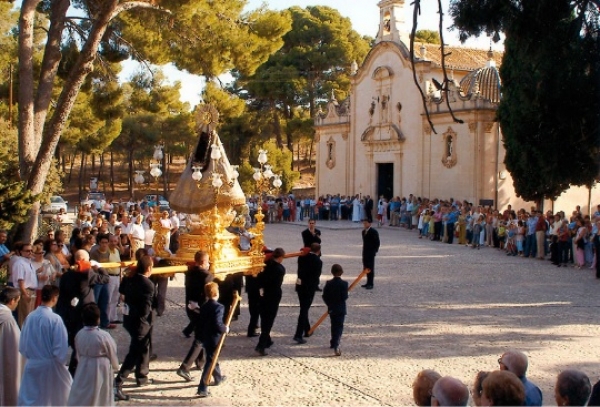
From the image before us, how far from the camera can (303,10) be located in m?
51.1

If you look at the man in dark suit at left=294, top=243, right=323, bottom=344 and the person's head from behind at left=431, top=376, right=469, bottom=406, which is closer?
the person's head from behind at left=431, top=376, right=469, bottom=406

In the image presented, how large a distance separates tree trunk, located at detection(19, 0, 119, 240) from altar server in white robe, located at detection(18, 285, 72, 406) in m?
9.11

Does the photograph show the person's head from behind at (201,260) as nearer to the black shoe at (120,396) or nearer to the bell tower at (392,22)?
the black shoe at (120,396)

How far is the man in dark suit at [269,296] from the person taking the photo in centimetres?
1023

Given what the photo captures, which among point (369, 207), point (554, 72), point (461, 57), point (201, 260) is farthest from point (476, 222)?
point (554, 72)

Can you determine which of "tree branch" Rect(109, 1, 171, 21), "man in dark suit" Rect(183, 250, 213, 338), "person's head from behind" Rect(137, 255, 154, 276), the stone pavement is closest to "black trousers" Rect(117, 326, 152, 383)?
the stone pavement

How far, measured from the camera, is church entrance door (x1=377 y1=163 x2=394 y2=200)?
37875 millimetres

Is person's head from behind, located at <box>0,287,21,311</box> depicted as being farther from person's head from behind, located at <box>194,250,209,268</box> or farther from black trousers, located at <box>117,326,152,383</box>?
person's head from behind, located at <box>194,250,209,268</box>

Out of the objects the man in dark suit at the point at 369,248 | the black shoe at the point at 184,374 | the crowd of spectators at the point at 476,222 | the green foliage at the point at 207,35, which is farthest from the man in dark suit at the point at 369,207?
the black shoe at the point at 184,374

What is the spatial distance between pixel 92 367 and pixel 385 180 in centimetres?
3237

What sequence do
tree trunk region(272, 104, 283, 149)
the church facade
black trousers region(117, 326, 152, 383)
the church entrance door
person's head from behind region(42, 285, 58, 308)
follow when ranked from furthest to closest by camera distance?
1. tree trunk region(272, 104, 283, 149)
2. the church entrance door
3. the church facade
4. black trousers region(117, 326, 152, 383)
5. person's head from behind region(42, 285, 58, 308)

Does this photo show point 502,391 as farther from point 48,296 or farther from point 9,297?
point 9,297

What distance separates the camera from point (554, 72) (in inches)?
232

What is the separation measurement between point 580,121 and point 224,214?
691cm
